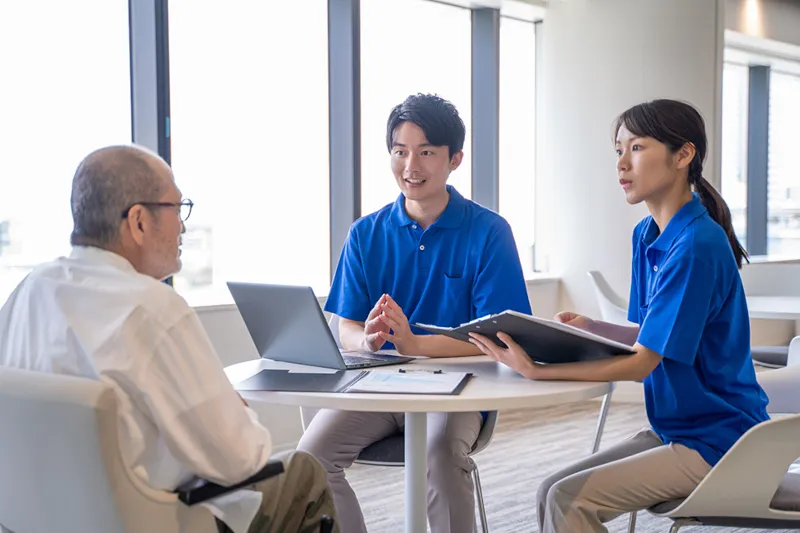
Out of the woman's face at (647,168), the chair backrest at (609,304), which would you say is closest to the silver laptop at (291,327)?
the woman's face at (647,168)

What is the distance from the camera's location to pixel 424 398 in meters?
1.84

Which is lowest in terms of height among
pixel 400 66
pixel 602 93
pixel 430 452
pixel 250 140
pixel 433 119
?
pixel 430 452

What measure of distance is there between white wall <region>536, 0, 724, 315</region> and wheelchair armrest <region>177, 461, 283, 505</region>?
455 centimetres

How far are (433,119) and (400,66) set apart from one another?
313cm

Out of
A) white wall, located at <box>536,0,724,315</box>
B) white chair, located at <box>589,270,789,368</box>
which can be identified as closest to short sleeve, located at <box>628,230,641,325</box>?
white chair, located at <box>589,270,789,368</box>

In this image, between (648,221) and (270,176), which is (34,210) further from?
(648,221)

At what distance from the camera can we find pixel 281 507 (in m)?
1.82

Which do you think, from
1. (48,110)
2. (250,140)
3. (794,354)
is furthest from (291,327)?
(250,140)

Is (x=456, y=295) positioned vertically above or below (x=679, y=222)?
below

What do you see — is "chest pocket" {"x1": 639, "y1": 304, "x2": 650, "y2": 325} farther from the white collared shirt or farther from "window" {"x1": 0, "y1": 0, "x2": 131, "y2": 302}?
"window" {"x1": 0, "y1": 0, "x2": 131, "y2": 302}

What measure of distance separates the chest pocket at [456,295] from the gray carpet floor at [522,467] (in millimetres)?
1140

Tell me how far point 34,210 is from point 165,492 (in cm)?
270

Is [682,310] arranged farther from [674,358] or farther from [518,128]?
[518,128]

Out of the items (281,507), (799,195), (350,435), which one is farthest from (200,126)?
(799,195)
